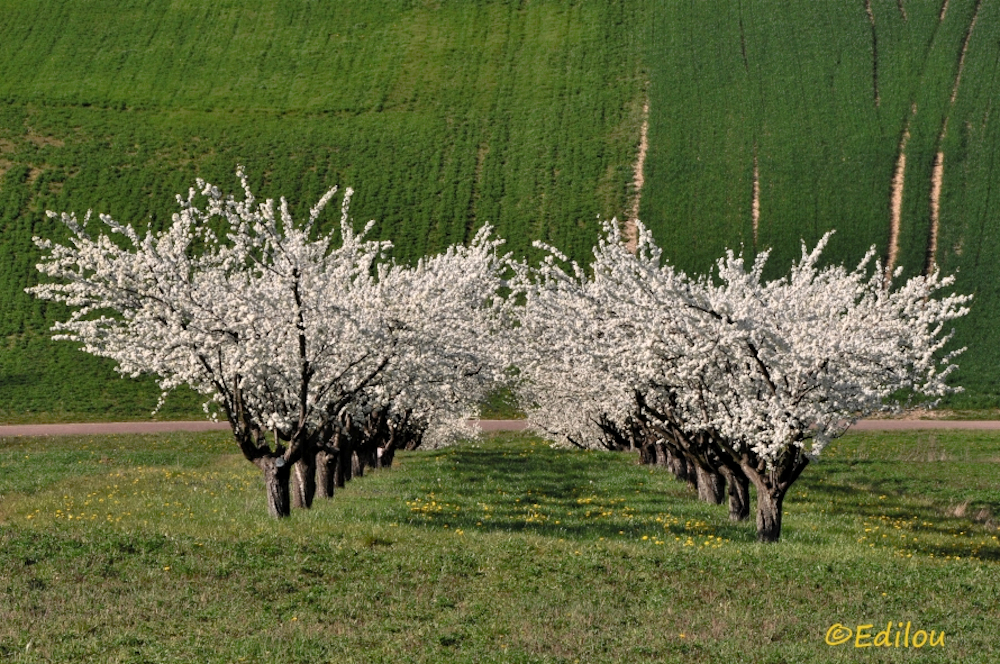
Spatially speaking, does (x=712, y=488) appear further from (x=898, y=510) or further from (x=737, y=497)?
(x=898, y=510)

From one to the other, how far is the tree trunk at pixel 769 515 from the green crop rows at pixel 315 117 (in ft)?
178

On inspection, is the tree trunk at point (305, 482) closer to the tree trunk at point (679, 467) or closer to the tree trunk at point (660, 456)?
the tree trunk at point (679, 467)

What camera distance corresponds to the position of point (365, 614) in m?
17.0

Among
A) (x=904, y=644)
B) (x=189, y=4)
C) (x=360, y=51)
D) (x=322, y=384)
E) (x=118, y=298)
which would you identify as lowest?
(x=904, y=644)

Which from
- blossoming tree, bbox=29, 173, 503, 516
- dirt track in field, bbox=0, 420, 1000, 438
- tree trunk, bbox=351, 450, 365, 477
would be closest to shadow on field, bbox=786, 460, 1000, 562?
blossoming tree, bbox=29, 173, 503, 516

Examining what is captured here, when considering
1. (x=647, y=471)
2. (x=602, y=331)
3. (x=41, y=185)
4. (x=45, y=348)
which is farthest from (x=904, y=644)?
(x=41, y=185)

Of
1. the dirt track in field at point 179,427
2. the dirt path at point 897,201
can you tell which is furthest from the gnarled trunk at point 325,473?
the dirt path at point 897,201

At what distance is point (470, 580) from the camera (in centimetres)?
1916

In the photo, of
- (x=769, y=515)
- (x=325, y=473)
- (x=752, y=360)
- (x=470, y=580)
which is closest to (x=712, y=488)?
(x=769, y=515)

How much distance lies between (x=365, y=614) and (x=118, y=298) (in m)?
11.0

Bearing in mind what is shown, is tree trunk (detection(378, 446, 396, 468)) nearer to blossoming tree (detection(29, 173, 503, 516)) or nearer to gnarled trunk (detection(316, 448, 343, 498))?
gnarled trunk (detection(316, 448, 343, 498))

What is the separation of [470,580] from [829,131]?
284 ft

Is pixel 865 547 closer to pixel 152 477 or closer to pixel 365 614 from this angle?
pixel 365 614

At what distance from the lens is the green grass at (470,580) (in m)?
15.4
